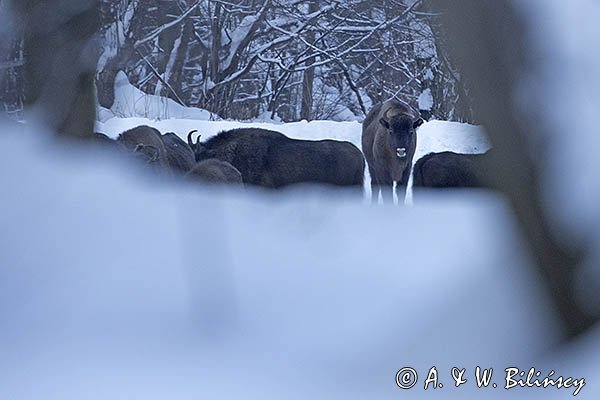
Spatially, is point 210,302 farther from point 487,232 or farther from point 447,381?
point 487,232

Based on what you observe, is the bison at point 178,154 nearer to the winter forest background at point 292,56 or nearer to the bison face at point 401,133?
the bison face at point 401,133

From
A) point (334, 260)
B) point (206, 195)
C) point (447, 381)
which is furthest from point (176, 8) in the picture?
point (447, 381)

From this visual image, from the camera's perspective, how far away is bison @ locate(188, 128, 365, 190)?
11.5 metres

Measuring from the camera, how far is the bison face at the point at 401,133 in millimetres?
10875

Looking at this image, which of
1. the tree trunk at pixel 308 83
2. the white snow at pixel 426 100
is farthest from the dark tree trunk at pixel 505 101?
the white snow at pixel 426 100

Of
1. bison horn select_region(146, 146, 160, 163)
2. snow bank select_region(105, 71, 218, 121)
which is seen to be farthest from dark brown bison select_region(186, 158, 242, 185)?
snow bank select_region(105, 71, 218, 121)

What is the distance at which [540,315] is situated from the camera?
4168 mm

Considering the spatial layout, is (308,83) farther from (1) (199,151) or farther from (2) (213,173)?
(2) (213,173)

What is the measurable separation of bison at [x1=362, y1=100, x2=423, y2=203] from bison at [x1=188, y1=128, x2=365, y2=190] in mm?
275

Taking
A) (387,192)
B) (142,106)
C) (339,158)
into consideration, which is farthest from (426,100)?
(387,192)

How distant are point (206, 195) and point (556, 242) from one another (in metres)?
2.75

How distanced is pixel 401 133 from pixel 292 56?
11133mm

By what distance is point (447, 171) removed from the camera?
1108 cm

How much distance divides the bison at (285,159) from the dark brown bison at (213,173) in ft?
9.44
